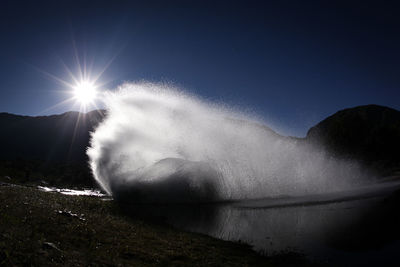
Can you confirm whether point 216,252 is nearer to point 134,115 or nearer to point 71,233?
point 71,233

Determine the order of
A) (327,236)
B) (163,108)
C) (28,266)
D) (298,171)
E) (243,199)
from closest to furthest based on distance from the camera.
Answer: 1. (28,266)
2. (327,236)
3. (243,199)
4. (298,171)
5. (163,108)

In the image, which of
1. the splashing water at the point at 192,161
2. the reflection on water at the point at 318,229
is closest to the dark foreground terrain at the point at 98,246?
the reflection on water at the point at 318,229

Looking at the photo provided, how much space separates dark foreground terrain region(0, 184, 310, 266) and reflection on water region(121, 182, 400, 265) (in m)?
1.82

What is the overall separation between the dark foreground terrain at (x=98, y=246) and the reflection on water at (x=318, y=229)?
182 centimetres

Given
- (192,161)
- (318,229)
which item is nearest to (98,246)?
(318,229)

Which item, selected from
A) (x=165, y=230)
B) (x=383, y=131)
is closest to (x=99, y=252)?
(x=165, y=230)

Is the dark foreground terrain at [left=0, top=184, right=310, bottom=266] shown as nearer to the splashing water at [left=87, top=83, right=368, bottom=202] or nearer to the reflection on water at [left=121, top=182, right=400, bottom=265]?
the reflection on water at [left=121, top=182, right=400, bottom=265]

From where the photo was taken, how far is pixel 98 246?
10.8 metres

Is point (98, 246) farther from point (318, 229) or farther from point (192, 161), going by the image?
point (192, 161)

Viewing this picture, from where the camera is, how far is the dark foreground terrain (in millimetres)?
8070

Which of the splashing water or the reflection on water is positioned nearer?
the reflection on water

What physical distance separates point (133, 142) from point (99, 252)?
3575 centimetres

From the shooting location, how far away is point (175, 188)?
1403 inches

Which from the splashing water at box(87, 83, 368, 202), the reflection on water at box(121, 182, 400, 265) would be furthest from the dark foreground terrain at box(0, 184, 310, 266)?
the splashing water at box(87, 83, 368, 202)
